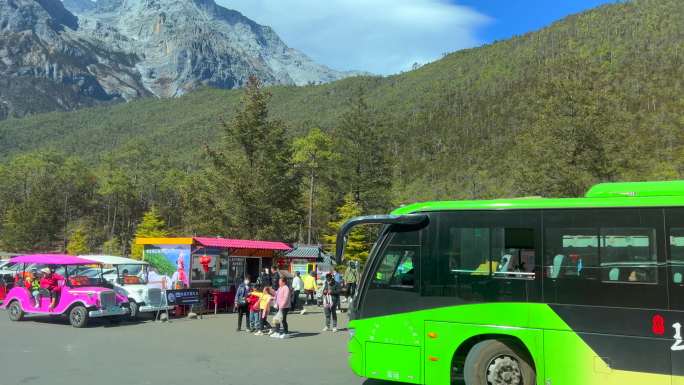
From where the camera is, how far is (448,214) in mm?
8578

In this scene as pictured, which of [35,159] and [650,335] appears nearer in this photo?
[650,335]

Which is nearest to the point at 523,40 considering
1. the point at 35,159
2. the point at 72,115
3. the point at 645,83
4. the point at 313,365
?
the point at 645,83

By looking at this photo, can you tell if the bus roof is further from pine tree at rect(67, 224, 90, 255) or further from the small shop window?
pine tree at rect(67, 224, 90, 255)

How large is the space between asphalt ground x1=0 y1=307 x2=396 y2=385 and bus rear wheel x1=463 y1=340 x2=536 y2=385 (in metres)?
2.20

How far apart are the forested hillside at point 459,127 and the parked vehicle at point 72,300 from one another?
22.1 m

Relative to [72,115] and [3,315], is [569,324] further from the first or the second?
[72,115]

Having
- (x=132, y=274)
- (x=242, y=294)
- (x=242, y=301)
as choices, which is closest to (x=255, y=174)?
(x=132, y=274)

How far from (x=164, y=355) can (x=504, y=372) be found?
7359mm

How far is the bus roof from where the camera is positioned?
7.55 meters

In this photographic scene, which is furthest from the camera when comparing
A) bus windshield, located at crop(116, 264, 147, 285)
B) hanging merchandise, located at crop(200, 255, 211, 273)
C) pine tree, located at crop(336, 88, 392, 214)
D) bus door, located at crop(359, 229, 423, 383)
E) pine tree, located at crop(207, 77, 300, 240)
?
pine tree, located at crop(336, 88, 392, 214)

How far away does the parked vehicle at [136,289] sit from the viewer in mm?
19266

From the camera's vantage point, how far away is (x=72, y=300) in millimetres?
16734

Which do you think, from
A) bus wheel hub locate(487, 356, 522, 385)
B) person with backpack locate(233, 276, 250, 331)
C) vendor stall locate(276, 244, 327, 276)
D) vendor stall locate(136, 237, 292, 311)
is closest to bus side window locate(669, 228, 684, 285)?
bus wheel hub locate(487, 356, 522, 385)

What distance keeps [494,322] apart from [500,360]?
1.86ft
